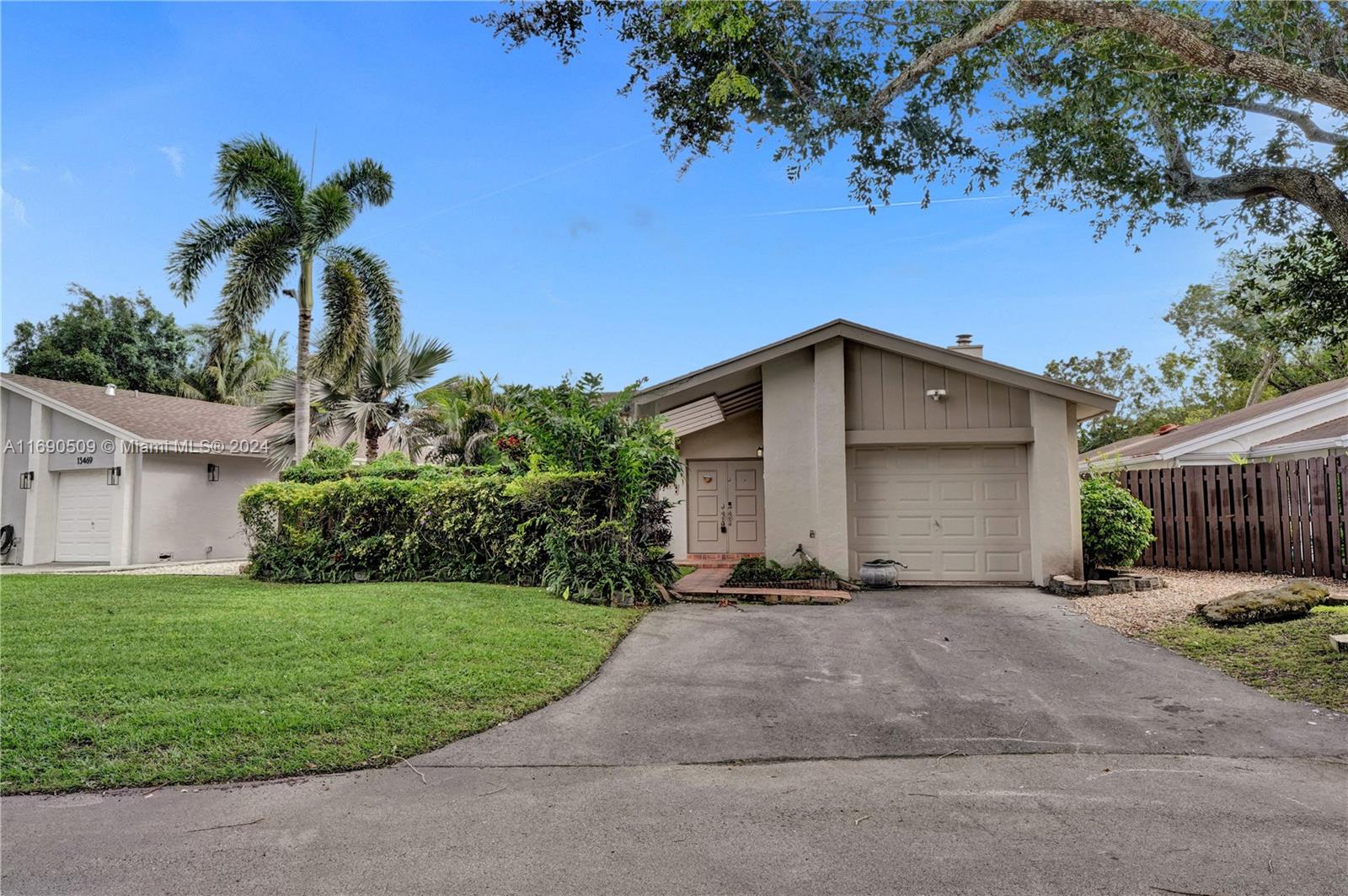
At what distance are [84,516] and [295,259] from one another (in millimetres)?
8115

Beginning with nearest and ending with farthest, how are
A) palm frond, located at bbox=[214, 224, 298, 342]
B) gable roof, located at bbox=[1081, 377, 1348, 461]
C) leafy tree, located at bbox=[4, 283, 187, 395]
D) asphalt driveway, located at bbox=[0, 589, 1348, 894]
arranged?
1. asphalt driveway, located at bbox=[0, 589, 1348, 894]
2. palm frond, located at bbox=[214, 224, 298, 342]
3. gable roof, located at bbox=[1081, 377, 1348, 461]
4. leafy tree, located at bbox=[4, 283, 187, 395]

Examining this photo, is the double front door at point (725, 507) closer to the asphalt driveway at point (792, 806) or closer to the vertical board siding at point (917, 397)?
the vertical board siding at point (917, 397)

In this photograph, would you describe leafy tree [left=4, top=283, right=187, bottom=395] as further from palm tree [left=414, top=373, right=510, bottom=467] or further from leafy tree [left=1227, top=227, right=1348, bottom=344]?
leafy tree [left=1227, top=227, right=1348, bottom=344]

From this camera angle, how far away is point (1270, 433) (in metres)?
16.0

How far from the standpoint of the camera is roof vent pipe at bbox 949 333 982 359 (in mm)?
12488

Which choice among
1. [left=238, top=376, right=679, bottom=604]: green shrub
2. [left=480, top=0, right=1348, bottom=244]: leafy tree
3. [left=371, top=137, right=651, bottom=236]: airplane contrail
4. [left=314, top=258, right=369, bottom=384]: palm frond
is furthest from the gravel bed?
[left=314, top=258, right=369, bottom=384]: palm frond

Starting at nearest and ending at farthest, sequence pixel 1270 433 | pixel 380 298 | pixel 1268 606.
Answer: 1. pixel 1268 606
2. pixel 1270 433
3. pixel 380 298

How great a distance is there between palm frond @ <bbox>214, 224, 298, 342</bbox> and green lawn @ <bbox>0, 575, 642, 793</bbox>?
24.5ft

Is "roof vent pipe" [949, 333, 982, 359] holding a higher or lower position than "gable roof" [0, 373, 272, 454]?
higher

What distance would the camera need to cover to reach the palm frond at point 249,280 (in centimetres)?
1515

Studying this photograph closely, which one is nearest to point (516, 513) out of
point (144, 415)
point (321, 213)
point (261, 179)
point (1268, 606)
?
point (1268, 606)

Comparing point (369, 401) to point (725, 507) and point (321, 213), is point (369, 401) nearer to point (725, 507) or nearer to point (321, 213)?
point (321, 213)

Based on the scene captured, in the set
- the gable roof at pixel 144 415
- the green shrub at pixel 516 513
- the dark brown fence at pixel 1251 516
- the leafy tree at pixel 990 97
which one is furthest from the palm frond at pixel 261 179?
the dark brown fence at pixel 1251 516

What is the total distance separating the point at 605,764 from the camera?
422cm
